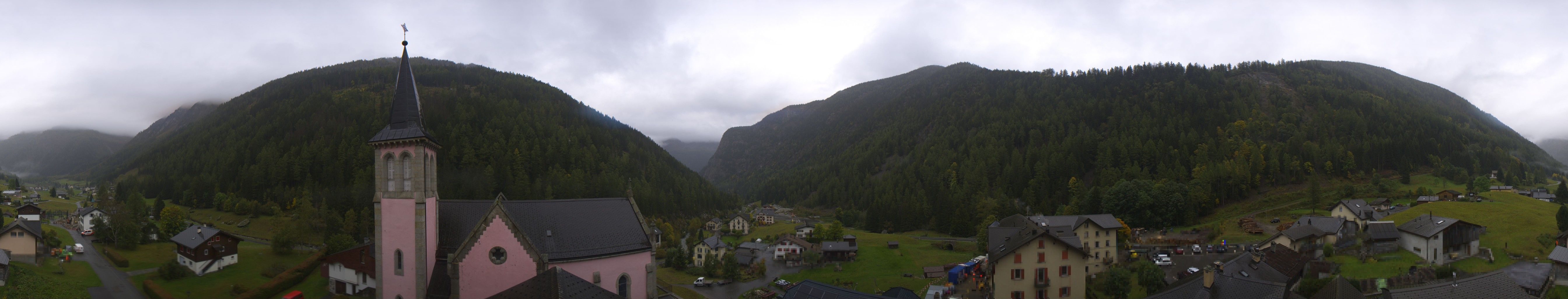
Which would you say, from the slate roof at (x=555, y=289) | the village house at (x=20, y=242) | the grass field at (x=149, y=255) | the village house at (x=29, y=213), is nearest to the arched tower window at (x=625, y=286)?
the slate roof at (x=555, y=289)

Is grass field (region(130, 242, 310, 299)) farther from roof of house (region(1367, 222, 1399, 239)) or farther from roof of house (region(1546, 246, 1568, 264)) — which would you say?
roof of house (region(1367, 222, 1399, 239))

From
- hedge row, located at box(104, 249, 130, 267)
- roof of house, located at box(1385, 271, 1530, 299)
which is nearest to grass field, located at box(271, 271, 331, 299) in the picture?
hedge row, located at box(104, 249, 130, 267)

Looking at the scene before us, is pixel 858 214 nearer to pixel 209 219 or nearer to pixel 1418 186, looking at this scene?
pixel 1418 186

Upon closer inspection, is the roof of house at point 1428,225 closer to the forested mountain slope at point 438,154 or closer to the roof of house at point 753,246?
the roof of house at point 753,246

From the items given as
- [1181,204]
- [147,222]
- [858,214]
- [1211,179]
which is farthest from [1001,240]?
[147,222]

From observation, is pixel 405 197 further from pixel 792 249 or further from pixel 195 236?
pixel 792 249
